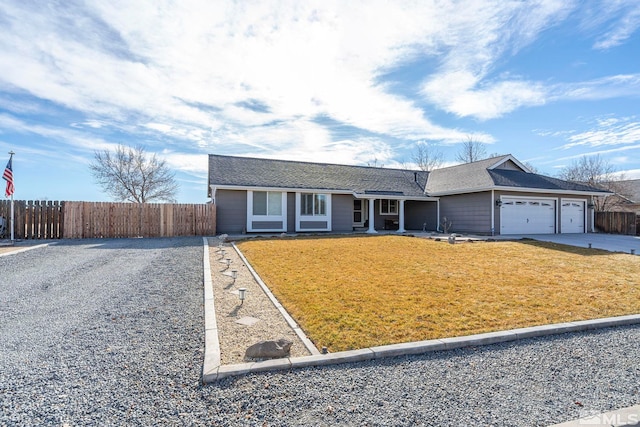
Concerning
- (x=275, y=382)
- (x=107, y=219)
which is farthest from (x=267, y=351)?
(x=107, y=219)

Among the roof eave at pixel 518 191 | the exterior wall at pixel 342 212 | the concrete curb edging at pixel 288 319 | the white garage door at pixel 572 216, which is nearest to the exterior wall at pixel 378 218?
the exterior wall at pixel 342 212

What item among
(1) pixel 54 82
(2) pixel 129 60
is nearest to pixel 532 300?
(2) pixel 129 60

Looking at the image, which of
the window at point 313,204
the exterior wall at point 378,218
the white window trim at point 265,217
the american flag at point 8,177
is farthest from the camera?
the exterior wall at point 378,218

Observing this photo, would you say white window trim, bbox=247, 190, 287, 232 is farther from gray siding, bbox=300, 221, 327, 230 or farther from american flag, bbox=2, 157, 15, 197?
american flag, bbox=2, 157, 15, 197

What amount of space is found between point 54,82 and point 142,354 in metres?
12.6

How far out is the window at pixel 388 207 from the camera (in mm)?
21175

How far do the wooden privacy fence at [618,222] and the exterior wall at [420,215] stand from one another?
1128cm

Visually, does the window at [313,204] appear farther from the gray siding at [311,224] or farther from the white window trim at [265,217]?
the white window trim at [265,217]

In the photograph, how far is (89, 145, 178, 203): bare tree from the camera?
28.0 metres

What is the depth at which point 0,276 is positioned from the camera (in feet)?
21.9

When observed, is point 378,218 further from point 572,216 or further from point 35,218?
point 35,218

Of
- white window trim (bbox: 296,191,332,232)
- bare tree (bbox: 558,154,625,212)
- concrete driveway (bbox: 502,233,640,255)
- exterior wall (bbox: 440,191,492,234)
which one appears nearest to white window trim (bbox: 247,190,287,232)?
white window trim (bbox: 296,191,332,232)

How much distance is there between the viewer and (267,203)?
55.6 feet

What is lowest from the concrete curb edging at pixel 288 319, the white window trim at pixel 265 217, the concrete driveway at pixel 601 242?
the concrete curb edging at pixel 288 319
